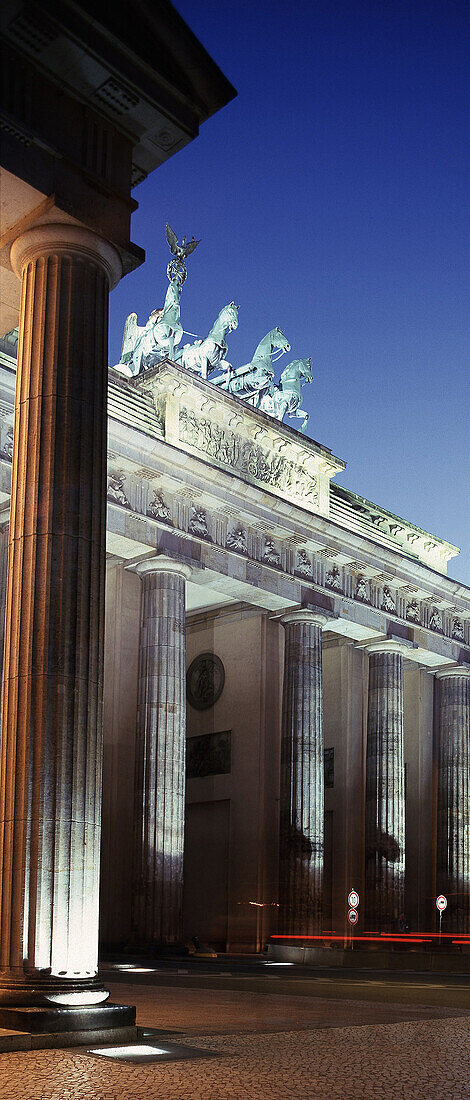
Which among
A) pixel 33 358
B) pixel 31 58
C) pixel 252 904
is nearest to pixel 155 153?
pixel 31 58

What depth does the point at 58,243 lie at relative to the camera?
13.1m

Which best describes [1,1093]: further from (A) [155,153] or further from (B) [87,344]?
(A) [155,153]

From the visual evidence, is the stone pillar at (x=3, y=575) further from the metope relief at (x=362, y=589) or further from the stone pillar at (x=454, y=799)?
the stone pillar at (x=454, y=799)

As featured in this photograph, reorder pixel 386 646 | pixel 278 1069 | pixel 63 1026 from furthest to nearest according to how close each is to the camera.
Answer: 1. pixel 386 646
2. pixel 63 1026
3. pixel 278 1069

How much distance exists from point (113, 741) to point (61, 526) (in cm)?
2753

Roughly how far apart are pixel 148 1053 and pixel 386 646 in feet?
110

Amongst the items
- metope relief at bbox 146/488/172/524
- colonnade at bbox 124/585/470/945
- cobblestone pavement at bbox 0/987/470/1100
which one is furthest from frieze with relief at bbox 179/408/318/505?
cobblestone pavement at bbox 0/987/470/1100

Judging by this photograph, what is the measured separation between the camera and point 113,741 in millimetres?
38688

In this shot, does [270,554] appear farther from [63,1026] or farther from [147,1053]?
[147,1053]

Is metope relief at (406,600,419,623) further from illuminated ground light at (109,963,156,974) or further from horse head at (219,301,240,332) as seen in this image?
illuminated ground light at (109,963,156,974)

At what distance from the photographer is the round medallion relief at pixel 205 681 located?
149ft

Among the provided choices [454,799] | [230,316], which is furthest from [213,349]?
[454,799]

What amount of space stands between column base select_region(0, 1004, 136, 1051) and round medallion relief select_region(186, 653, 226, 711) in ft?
111

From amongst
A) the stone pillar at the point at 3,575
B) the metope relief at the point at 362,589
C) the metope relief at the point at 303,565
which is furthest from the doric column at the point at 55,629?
the metope relief at the point at 362,589
